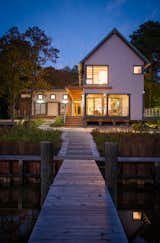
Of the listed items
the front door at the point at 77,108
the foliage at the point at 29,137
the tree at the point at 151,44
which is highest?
the tree at the point at 151,44

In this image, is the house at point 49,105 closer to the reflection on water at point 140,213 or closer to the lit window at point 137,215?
the reflection on water at point 140,213

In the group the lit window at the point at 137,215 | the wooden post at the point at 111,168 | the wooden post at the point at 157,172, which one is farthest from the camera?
the wooden post at the point at 157,172

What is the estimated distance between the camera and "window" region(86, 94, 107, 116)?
99.6 ft

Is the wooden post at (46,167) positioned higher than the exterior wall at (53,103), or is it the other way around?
the exterior wall at (53,103)

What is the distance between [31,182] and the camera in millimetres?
11195

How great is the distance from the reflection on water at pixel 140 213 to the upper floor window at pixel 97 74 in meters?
20.1

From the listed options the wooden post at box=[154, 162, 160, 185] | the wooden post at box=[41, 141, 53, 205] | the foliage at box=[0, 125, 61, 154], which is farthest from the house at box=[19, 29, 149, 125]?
the wooden post at box=[41, 141, 53, 205]

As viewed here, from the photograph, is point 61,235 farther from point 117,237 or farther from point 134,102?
point 134,102

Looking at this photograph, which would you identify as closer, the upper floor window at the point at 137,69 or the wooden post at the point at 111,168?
the wooden post at the point at 111,168

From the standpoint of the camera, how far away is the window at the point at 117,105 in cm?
3042

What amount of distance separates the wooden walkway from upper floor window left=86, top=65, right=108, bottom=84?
2259 centimetres

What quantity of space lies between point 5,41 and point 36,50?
3.75 metres

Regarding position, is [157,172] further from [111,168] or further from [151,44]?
[151,44]

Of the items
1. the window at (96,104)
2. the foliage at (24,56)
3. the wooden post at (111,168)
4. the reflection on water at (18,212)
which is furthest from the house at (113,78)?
the wooden post at (111,168)
